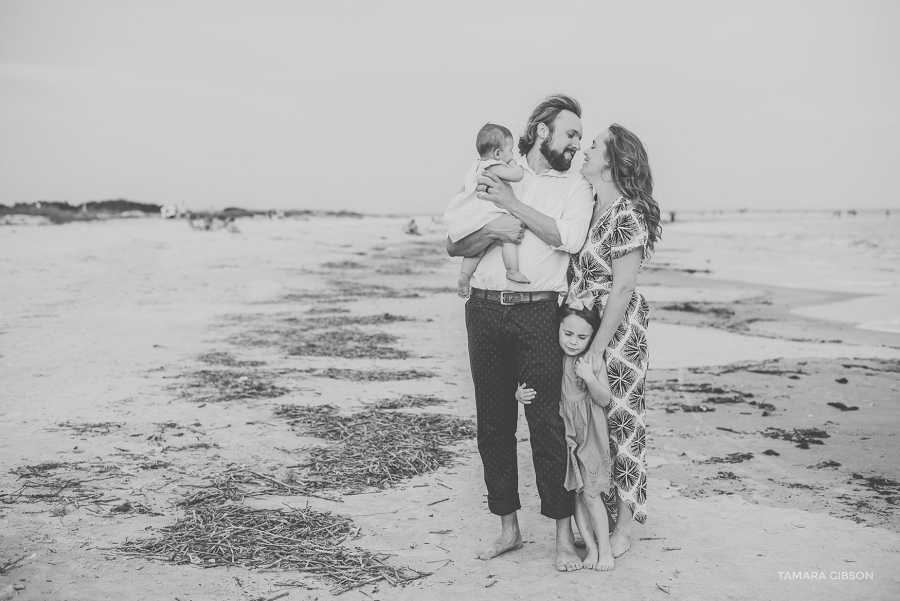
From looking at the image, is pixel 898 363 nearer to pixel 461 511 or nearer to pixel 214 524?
pixel 461 511

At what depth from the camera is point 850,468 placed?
4.93 meters

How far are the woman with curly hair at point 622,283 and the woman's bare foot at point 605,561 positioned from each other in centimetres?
12

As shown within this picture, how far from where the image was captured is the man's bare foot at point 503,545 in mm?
3684

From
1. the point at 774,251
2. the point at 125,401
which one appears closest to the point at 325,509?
the point at 125,401

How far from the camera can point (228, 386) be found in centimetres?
686

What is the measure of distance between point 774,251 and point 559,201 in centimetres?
3123

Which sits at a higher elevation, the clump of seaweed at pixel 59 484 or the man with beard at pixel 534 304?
the man with beard at pixel 534 304

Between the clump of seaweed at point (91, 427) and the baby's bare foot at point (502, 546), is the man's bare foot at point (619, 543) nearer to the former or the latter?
the baby's bare foot at point (502, 546)

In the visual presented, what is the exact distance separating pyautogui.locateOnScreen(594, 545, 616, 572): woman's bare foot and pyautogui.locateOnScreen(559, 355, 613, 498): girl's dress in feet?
0.90

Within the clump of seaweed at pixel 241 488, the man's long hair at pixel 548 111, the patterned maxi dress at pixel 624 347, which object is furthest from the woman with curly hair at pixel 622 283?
the clump of seaweed at pixel 241 488

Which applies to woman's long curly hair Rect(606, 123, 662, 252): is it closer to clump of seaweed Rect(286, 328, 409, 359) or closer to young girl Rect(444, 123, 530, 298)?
young girl Rect(444, 123, 530, 298)

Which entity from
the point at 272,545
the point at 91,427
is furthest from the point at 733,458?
the point at 91,427

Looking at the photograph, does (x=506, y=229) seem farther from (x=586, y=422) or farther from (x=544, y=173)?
(x=586, y=422)

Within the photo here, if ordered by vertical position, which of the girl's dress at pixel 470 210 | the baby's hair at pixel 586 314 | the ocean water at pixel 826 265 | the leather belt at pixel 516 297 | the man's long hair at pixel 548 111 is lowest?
the ocean water at pixel 826 265
